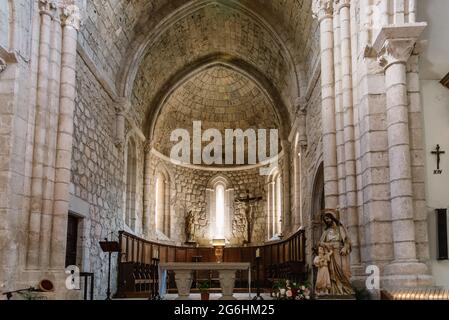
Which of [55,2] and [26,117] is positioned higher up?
[55,2]

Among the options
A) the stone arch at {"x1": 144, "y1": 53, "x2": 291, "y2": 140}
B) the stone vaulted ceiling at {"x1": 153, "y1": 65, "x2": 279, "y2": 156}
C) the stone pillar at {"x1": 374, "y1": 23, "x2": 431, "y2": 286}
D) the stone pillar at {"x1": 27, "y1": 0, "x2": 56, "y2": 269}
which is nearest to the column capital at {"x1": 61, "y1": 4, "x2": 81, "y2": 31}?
the stone pillar at {"x1": 27, "y1": 0, "x2": 56, "y2": 269}

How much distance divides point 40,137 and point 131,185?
374 inches

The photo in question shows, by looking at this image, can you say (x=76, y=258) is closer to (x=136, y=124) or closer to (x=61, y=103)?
(x=61, y=103)

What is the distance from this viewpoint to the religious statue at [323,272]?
9.18 meters

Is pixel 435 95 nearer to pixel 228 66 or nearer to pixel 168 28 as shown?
pixel 168 28

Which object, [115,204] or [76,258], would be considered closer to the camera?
[76,258]

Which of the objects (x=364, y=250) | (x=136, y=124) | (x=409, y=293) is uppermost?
(x=136, y=124)

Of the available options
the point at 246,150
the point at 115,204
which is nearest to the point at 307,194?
the point at 115,204

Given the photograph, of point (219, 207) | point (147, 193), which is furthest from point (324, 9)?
point (219, 207)

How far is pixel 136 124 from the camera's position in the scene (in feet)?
68.4

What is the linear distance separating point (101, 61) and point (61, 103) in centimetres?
467

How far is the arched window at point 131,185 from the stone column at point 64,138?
8.15 metres

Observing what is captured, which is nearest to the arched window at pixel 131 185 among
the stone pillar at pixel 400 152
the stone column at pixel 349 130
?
the stone column at pixel 349 130

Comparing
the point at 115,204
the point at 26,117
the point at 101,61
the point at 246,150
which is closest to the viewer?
the point at 26,117
